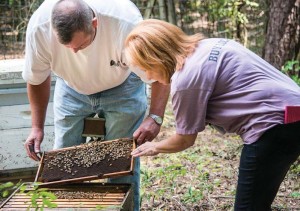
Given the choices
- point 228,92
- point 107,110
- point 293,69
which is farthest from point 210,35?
point 228,92

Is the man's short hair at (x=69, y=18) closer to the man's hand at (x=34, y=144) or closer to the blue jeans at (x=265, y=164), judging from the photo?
the man's hand at (x=34, y=144)

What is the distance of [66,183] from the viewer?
2.61 metres

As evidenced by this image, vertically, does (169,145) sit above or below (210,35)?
above

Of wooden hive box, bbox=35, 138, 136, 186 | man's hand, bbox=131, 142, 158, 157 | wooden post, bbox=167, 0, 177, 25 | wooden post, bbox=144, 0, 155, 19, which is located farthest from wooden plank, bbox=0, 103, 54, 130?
wooden post, bbox=167, 0, 177, 25

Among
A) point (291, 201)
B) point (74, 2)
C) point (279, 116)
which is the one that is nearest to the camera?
point (279, 116)

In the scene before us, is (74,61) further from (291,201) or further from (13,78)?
(291,201)

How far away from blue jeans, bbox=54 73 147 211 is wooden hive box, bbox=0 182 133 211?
1.32 ft

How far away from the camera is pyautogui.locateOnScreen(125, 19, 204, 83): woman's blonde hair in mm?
2232

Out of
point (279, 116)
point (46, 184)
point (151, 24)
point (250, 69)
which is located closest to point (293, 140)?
point (279, 116)

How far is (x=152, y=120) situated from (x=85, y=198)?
63 centimetres

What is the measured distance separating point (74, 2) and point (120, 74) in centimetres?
56

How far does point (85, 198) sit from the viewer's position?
8.35 feet

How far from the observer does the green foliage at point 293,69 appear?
4879mm

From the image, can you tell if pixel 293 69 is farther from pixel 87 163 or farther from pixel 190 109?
pixel 190 109
